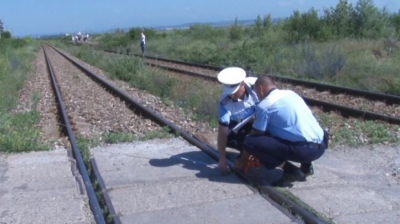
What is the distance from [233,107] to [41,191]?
263cm

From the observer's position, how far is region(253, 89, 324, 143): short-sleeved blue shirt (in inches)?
320

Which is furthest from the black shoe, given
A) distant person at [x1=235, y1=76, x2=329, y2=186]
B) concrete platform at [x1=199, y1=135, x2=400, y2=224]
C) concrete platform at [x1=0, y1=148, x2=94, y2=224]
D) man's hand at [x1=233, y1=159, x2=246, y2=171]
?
concrete platform at [x1=0, y1=148, x2=94, y2=224]

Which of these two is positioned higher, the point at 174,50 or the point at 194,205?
the point at 194,205

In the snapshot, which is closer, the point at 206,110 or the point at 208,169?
the point at 208,169

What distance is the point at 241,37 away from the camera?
56250 millimetres

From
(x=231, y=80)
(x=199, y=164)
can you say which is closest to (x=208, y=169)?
(x=199, y=164)

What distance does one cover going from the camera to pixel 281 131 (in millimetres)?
8219

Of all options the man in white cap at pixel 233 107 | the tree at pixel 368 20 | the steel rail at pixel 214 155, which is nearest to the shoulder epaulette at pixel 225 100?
the man in white cap at pixel 233 107

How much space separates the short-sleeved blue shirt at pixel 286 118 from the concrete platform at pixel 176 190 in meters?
0.80

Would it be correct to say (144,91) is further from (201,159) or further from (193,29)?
(193,29)

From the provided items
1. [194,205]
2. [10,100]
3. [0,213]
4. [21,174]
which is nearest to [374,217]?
[194,205]

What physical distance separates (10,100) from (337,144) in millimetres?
12237

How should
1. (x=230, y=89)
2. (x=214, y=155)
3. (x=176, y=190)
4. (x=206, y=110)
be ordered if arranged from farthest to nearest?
(x=206, y=110) → (x=214, y=155) → (x=230, y=89) → (x=176, y=190)

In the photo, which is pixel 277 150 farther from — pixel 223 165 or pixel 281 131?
pixel 223 165
